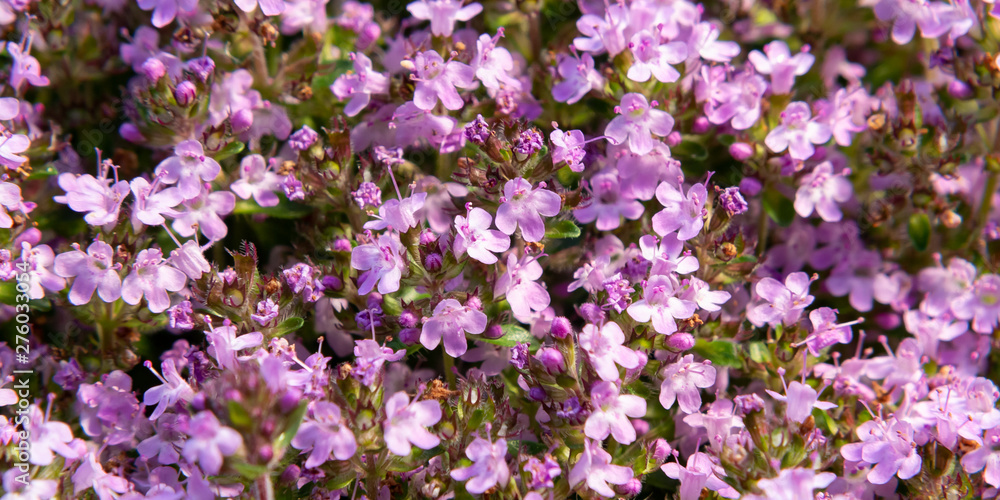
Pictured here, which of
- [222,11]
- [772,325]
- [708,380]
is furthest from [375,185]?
[772,325]

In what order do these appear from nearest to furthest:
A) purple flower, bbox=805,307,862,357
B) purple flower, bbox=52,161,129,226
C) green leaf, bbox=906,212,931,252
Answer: purple flower, bbox=52,161,129,226, purple flower, bbox=805,307,862,357, green leaf, bbox=906,212,931,252

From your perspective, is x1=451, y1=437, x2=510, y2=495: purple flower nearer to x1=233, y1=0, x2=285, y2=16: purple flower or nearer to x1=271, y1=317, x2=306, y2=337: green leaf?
x1=271, y1=317, x2=306, y2=337: green leaf

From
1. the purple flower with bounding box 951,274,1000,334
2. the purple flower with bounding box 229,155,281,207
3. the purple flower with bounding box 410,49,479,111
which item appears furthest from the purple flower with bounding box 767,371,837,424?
the purple flower with bounding box 229,155,281,207

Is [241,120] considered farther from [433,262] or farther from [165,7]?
[433,262]

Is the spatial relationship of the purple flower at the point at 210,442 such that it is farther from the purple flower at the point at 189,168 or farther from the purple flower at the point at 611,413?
the purple flower at the point at 189,168

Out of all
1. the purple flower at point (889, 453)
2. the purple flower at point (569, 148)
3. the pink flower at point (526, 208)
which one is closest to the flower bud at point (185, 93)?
the pink flower at point (526, 208)
